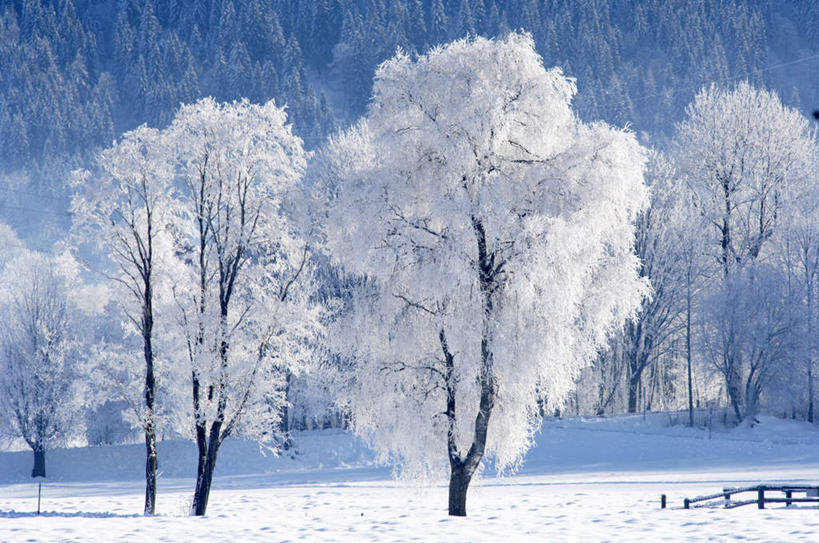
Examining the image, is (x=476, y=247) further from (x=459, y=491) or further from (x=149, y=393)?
(x=149, y=393)

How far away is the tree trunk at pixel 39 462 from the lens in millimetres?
47625

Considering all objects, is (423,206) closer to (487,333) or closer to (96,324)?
(487,333)

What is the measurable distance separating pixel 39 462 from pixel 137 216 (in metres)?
29.7

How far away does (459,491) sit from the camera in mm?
20047

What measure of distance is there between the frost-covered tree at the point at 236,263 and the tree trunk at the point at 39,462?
2840cm

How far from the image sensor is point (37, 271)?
5303cm

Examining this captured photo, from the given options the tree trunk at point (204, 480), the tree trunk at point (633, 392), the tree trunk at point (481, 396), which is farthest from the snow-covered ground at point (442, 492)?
the tree trunk at point (633, 392)

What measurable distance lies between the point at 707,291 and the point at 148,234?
39.2 m

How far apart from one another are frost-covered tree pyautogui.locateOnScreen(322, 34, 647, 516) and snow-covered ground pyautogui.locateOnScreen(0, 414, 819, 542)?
263cm

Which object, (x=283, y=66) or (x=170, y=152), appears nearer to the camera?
(x=170, y=152)

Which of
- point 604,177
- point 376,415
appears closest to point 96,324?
point 376,415

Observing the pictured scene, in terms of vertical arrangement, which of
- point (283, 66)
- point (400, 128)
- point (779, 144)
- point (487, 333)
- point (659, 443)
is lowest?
point (659, 443)

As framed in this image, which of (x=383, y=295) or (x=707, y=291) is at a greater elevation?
(x=707, y=291)

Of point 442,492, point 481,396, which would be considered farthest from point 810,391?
point 481,396
